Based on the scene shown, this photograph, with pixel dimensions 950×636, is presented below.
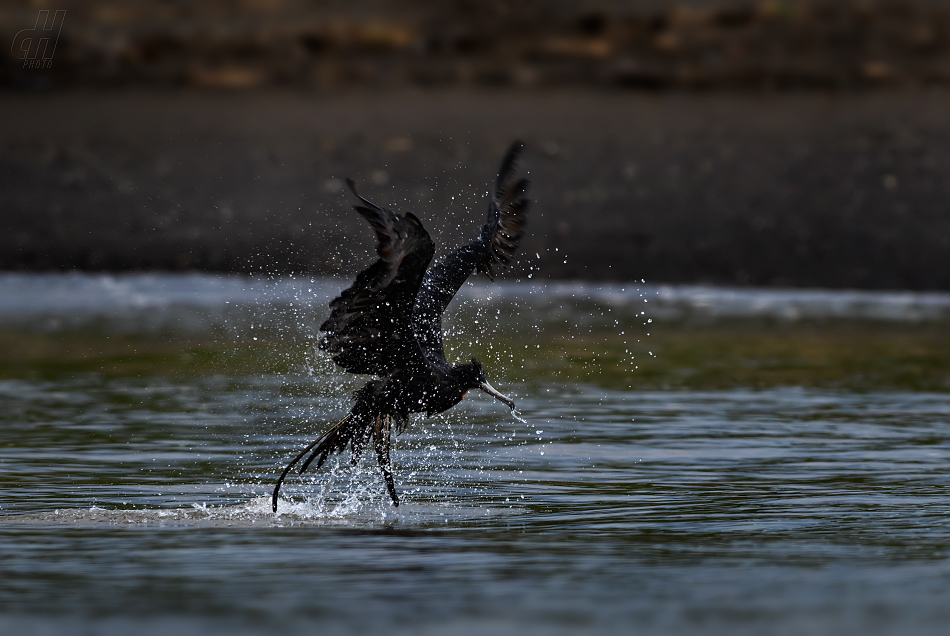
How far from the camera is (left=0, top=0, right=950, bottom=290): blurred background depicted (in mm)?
22047

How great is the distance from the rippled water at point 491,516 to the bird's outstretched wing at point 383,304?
817 mm

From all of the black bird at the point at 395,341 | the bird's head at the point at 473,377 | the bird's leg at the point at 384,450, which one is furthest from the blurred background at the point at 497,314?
the bird's head at the point at 473,377

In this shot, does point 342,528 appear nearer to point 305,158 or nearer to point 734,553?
point 734,553

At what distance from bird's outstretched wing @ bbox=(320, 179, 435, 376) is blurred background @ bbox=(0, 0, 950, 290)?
1143cm

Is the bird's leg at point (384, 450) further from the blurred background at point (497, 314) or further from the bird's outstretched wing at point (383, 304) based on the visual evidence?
the bird's outstretched wing at point (383, 304)

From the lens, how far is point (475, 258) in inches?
379

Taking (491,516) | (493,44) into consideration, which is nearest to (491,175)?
(493,44)

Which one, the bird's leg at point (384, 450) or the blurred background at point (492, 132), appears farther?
the blurred background at point (492, 132)

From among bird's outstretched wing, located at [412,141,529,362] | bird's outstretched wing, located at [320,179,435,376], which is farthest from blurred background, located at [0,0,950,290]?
bird's outstretched wing, located at [320,179,435,376]

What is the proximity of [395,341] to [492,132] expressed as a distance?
1633 cm

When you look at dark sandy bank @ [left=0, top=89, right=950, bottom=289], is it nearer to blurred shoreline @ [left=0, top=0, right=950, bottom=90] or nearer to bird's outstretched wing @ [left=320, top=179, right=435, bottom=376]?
blurred shoreline @ [left=0, top=0, right=950, bottom=90]

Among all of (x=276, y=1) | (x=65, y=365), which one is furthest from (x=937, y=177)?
(x=65, y=365)

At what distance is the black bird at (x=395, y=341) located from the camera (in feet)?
25.5

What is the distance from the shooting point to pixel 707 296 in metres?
21.1
